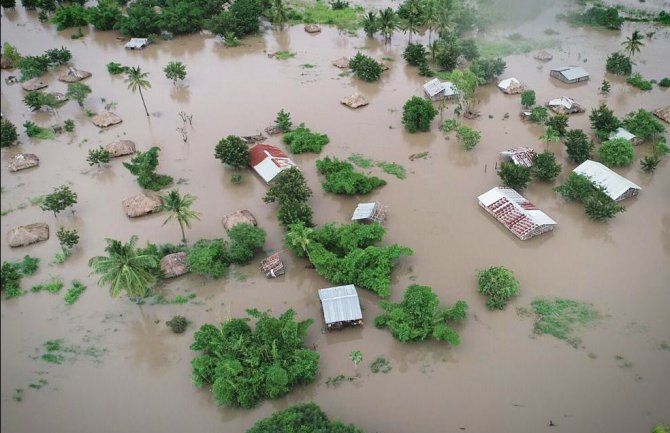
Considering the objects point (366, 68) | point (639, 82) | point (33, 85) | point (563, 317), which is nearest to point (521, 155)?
point (563, 317)

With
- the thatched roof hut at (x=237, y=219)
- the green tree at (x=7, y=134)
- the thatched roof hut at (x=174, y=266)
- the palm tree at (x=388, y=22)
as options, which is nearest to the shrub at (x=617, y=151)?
the thatched roof hut at (x=237, y=219)

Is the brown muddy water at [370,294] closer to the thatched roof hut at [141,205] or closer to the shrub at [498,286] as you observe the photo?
the shrub at [498,286]

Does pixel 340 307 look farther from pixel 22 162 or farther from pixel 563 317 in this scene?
pixel 22 162

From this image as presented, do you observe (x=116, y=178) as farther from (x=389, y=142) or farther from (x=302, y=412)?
(x=302, y=412)

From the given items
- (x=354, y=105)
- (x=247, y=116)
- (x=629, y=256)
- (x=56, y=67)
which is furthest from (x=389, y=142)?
(x=56, y=67)

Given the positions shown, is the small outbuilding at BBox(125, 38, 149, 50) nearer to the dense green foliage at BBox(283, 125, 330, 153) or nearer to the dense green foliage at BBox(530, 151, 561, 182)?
the dense green foliage at BBox(283, 125, 330, 153)

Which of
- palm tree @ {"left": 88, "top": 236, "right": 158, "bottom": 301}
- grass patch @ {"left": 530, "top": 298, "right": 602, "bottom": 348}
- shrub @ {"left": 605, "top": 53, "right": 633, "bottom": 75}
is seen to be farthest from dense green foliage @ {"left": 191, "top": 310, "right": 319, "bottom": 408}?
shrub @ {"left": 605, "top": 53, "right": 633, "bottom": 75}
